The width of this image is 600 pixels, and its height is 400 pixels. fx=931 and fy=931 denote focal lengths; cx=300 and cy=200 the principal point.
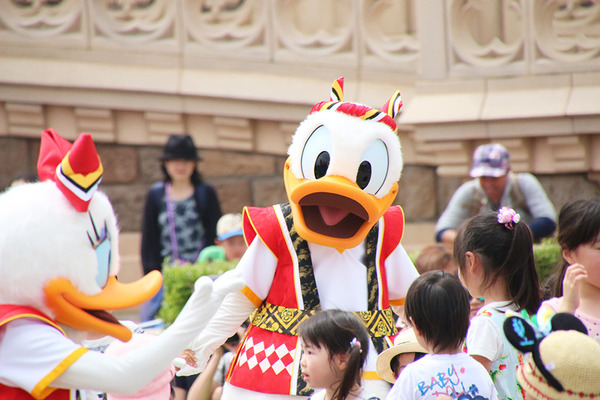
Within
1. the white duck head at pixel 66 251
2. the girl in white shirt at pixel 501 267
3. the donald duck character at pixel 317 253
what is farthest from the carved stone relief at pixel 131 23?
the white duck head at pixel 66 251

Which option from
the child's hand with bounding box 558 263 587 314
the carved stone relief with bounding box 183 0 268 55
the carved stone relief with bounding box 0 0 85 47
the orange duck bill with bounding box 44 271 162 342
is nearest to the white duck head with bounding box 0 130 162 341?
the orange duck bill with bounding box 44 271 162 342

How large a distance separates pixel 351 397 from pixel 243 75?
4615 mm

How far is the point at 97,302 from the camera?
2711 mm

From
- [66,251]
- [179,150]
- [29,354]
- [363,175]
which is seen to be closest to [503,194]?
[179,150]

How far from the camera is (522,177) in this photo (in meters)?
5.49

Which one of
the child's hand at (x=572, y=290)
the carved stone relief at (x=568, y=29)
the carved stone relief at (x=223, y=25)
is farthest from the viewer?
the carved stone relief at (x=223, y=25)

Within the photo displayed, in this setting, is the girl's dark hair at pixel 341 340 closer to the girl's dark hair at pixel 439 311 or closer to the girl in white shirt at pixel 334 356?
the girl in white shirt at pixel 334 356

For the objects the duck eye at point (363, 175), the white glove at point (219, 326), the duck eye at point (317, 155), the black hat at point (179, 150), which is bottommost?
the white glove at point (219, 326)

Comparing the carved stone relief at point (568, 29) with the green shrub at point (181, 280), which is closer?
the green shrub at point (181, 280)

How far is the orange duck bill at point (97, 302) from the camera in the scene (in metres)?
2.65

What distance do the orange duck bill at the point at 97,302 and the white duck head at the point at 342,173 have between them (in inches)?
30.2

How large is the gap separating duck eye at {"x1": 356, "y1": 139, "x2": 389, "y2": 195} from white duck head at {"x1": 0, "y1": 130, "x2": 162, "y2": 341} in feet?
3.10

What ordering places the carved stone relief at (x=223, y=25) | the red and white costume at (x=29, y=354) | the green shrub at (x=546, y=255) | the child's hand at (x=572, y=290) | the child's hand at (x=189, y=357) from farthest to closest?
the carved stone relief at (x=223, y=25)
the green shrub at (x=546, y=255)
the child's hand at (x=189, y=357)
the child's hand at (x=572, y=290)
the red and white costume at (x=29, y=354)

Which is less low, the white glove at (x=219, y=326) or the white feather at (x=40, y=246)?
the white feather at (x=40, y=246)
